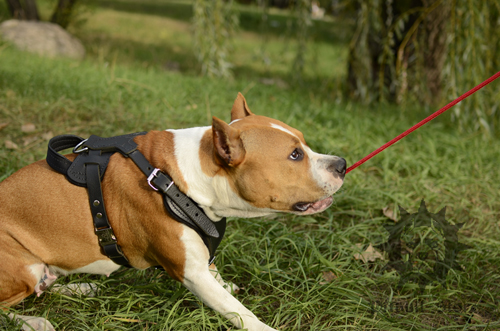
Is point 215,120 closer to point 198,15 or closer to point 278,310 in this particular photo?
point 278,310

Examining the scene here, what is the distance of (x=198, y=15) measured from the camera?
5355mm

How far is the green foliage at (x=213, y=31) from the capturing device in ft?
17.7

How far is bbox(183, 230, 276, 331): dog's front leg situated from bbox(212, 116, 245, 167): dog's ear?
38 cm

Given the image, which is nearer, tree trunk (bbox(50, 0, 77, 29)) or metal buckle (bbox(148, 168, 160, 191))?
metal buckle (bbox(148, 168, 160, 191))

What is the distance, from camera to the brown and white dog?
6.32ft

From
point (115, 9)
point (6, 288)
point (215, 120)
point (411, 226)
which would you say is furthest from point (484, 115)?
point (115, 9)

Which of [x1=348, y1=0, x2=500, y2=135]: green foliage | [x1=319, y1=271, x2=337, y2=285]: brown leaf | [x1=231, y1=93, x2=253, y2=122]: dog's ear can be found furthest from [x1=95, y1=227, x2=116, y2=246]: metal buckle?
[x1=348, y1=0, x2=500, y2=135]: green foliage

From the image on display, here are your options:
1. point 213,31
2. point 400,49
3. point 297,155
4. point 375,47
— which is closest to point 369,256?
point 297,155

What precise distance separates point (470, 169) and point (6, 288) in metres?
3.76

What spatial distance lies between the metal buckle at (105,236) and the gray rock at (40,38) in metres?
6.18

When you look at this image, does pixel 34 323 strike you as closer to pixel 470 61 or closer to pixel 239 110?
pixel 239 110

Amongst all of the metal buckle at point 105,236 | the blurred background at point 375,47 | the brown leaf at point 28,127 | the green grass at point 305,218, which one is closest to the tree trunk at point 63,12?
the blurred background at point 375,47

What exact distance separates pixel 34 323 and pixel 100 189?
74cm

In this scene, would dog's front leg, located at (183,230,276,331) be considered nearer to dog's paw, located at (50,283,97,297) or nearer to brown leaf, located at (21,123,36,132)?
dog's paw, located at (50,283,97,297)
